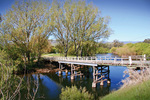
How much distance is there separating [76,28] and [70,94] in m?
19.9

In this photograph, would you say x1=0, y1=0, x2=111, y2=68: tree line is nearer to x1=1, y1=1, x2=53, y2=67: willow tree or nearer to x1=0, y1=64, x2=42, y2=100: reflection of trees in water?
x1=1, y1=1, x2=53, y2=67: willow tree

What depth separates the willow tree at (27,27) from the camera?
26938mm

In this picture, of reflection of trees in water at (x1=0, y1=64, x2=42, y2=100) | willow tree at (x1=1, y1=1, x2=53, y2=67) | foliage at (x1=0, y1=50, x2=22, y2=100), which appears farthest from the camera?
willow tree at (x1=1, y1=1, x2=53, y2=67)

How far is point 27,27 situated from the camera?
94.1ft

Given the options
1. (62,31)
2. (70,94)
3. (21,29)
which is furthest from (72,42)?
(70,94)

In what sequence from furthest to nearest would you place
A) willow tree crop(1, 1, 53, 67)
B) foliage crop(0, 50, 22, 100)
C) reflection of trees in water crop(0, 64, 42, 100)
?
willow tree crop(1, 1, 53, 67), reflection of trees in water crop(0, 64, 42, 100), foliage crop(0, 50, 22, 100)

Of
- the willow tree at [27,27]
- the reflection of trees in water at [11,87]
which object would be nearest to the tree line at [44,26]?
the willow tree at [27,27]

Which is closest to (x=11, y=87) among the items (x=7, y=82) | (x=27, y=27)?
(x=7, y=82)

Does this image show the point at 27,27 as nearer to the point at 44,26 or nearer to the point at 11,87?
the point at 44,26

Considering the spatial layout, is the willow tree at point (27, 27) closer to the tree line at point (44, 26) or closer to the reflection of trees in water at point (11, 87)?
the tree line at point (44, 26)

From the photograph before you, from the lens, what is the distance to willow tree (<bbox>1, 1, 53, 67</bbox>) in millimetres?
26938

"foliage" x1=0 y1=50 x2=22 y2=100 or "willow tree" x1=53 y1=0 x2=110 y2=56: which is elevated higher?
"willow tree" x1=53 y1=0 x2=110 y2=56

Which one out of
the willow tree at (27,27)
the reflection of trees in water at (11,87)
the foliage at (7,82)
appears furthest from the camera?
the willow tree at (27,27)

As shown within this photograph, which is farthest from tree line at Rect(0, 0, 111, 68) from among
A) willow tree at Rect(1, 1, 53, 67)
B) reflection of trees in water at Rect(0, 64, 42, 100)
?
reflection of trees in water at Rect(0, 64, 42, 100)
